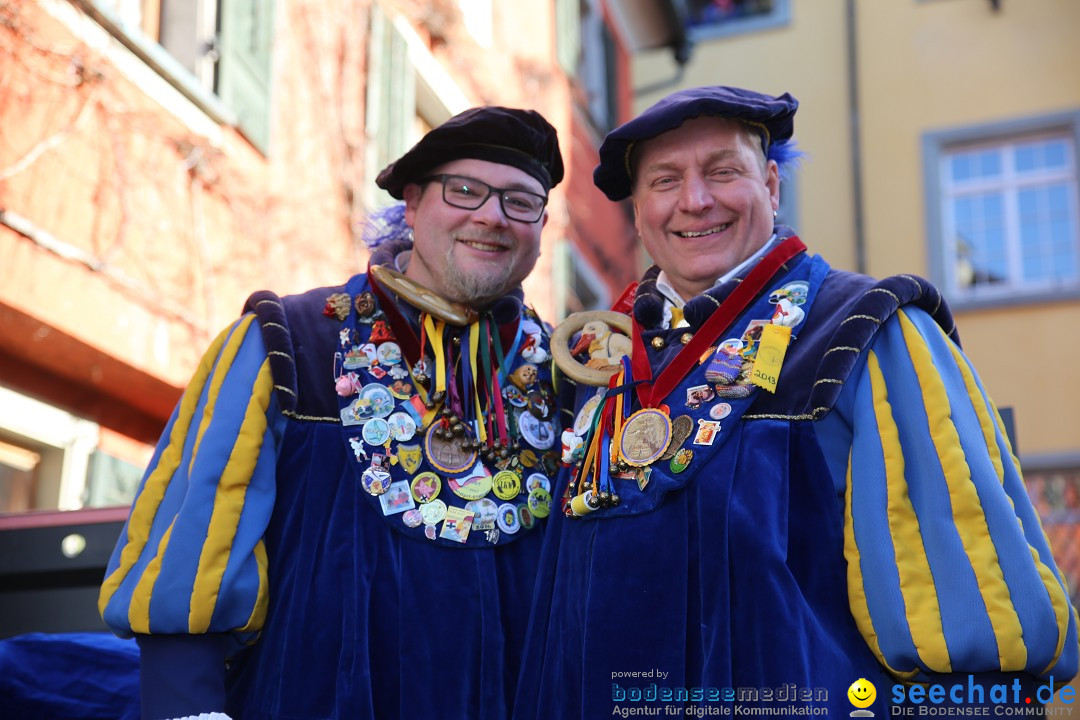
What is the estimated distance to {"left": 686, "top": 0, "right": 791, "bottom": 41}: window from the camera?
14.1 metres

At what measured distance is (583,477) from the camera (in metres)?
2.75

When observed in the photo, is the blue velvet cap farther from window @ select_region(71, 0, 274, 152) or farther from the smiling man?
window @ select_region(71, 0, 274, 152)

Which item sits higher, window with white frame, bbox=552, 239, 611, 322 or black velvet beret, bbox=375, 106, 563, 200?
window with white frame, bbox=552, 239, 611, 322

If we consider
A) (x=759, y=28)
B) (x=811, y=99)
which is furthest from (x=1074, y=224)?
(x=759, y=28)

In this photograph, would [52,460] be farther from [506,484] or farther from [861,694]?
[861,694]

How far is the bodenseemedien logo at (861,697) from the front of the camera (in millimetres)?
2338

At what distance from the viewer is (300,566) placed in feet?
9.22

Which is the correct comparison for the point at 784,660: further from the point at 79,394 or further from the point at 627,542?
the point at 79,394

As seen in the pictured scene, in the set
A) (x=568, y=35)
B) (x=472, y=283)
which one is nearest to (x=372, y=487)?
(x=472, y=283)

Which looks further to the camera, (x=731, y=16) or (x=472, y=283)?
(x=731, y=16)

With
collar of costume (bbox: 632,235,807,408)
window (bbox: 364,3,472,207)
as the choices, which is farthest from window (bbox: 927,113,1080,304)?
collar of costume (bbox: 632,235,807,408)

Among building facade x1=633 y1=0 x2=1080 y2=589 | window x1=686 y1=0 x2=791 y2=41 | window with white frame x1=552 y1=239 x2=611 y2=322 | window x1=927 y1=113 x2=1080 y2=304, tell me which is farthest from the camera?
window x1=686 y1=0 x2=791 y2=41

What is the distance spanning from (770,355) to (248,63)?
4108mm

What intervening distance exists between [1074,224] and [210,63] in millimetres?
9907
